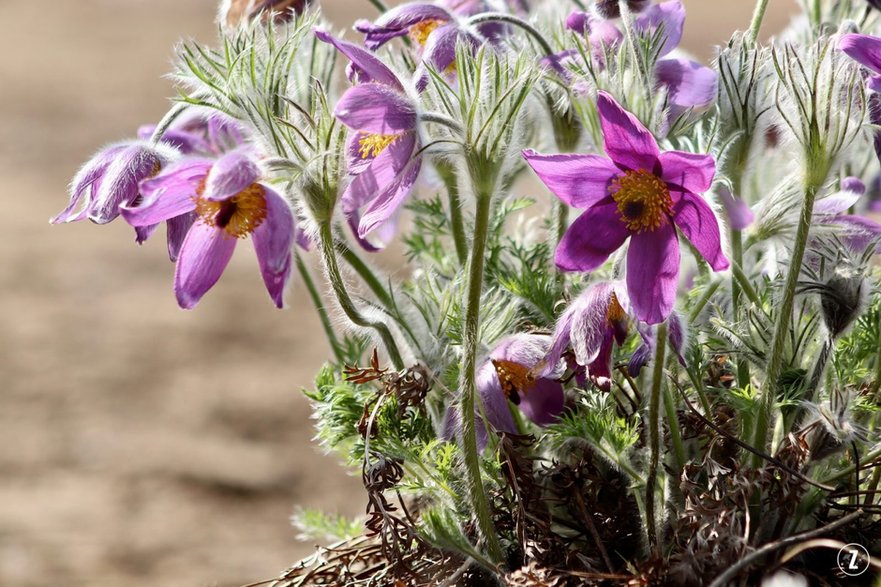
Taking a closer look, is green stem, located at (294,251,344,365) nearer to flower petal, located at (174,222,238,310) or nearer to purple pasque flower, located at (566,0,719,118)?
flower petal, located at (174,222,238,310)

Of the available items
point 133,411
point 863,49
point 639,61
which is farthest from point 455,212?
point 133,411

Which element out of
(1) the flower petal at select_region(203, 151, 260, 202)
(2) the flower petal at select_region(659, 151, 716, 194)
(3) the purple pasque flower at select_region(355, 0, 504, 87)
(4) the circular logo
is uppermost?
(3) the purple pasque flower at select_region(355, 0, 504, 87)

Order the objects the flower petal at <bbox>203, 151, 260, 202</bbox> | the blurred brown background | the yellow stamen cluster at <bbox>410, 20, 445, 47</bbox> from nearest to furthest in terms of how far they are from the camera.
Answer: the flower petal at <bbox>203, 151, 260, 202</bbox> < the yellow stamen cluster at <bbox>410, 20, 445, 47</bbox> < the blurred brown background

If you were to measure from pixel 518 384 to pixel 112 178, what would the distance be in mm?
303

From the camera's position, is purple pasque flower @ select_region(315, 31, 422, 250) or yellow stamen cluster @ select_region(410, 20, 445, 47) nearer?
purple pasque flower @ select_region(315, 31, 422, 250)

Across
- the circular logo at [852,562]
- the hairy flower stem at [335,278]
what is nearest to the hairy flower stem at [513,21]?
the hairy flower stem at [335,278]

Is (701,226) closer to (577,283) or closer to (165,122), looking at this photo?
(577,283)

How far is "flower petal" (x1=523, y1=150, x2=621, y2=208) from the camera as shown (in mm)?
652

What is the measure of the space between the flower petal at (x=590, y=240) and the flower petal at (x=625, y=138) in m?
0.03

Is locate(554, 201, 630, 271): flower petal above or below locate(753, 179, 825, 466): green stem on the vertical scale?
above

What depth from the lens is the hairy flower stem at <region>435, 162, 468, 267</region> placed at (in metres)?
0.81

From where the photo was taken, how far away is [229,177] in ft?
2.01

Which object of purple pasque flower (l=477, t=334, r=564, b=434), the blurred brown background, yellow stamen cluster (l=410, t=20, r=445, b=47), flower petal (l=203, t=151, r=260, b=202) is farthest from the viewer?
the blurred brown background

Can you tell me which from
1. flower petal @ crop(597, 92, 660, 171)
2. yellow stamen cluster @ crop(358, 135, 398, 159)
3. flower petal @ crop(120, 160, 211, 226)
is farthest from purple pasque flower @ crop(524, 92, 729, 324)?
flower petal @ crop(120, 160, 211, 226)
